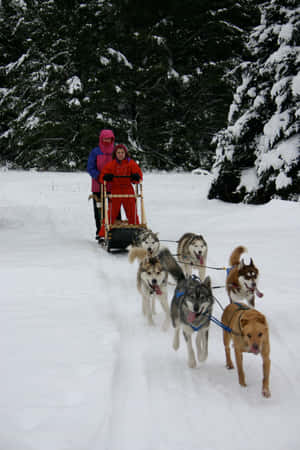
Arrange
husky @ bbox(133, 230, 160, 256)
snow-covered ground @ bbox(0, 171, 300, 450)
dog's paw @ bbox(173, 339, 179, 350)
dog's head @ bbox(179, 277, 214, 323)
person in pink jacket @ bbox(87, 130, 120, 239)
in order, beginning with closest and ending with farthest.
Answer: snow-covered ground @ bbox(0, 171, 300, 450)
dog's head @ bbox(179, 277, 214, 323)
dog's paw @ bbox(173, 339, 179, 350)
husky @ bbox(133, 230, 160, 256)
person in pink jacket @ bbox(87, 130, 120, 239)

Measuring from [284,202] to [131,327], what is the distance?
229 inches

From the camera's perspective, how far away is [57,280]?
487 centimetres

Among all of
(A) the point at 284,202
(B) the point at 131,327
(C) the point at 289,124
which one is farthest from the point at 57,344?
(C) the point at 289,124

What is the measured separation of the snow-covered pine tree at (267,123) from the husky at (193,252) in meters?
4.41

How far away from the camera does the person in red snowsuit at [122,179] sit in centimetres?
706

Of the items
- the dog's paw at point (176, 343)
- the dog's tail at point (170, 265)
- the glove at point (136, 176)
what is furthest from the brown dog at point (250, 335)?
the glove at point (136, 176)

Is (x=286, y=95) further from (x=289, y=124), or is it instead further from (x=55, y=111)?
(x=55, y=111)

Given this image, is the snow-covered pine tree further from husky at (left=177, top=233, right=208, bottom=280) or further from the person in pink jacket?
husky at (left=177, top=233, right=208, bottom=280)

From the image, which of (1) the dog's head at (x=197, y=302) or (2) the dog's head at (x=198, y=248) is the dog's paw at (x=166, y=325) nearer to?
(1) the dog's head at (x=197, y=302)

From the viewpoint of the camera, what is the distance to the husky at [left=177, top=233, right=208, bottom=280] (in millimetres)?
4895

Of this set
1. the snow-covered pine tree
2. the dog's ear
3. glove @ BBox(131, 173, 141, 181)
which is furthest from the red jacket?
the dog's ear

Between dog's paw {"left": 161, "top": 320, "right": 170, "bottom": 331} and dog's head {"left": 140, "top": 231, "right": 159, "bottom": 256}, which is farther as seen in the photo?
dog's head {"left": 140, "top": 231, "right": 159, "bottom": 256}

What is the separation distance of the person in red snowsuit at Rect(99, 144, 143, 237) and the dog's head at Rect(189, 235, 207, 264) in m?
2.33

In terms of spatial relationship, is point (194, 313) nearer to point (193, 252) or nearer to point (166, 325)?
point (166, 325)
